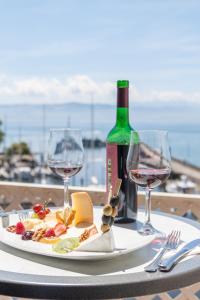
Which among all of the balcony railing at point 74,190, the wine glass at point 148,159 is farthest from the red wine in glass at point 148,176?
the balcony railing at point 74,190

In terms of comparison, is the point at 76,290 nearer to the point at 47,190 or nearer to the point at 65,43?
the point at 47,190

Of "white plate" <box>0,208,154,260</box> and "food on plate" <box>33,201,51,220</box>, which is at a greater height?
"food on plate" <box>33,201,51,220</box>

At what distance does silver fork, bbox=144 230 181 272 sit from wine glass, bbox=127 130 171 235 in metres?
0.07

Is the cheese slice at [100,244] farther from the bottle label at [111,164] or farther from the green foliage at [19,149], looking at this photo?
the green foliage at [19,149]

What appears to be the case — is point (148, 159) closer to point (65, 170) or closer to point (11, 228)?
point (65, 170)

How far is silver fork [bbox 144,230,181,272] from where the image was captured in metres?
1.05

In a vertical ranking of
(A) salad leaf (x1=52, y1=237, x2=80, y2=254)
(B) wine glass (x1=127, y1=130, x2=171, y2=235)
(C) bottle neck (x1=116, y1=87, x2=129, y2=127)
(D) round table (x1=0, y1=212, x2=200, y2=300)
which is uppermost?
(C) bottle neck (x1=116, y1=87, x2=129, y2=127)

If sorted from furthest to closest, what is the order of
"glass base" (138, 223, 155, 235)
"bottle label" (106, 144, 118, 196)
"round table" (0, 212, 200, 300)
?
"bottle label" (106, 144, 118, 196) → "glass base" (138, 223, 155, 235) → "round table" (0, 212, 200, 300)

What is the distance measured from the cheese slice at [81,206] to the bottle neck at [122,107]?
0.86 ft

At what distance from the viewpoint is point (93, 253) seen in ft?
3.63

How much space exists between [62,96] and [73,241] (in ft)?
226

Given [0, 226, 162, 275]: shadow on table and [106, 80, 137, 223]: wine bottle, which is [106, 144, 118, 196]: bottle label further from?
[0, 226, 162, 275]: shadow on table

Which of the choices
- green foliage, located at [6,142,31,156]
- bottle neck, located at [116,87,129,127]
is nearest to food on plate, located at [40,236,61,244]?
bottle neck, located at [116,87,129,127]

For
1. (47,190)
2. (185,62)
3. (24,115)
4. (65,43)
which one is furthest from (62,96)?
(47,190)
